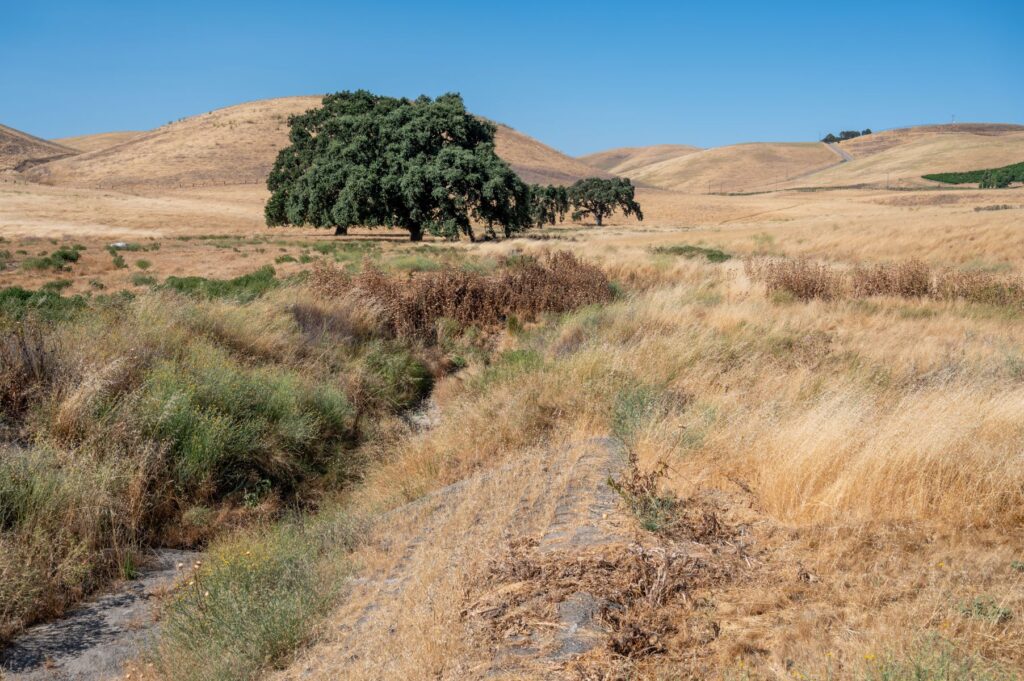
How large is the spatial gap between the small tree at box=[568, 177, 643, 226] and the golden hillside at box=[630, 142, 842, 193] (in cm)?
6314

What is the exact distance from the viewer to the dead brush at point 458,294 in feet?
41.8

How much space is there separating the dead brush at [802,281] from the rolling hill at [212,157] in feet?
235

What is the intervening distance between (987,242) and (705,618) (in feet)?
78.9

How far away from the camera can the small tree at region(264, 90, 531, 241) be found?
1204 inches

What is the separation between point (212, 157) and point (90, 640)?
92946mm

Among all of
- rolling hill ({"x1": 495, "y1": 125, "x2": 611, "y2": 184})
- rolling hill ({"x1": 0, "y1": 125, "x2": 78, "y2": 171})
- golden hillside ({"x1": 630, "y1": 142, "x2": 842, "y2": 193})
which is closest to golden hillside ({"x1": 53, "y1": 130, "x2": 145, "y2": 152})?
rolling hill ({"x1": 0, "y1": 125, "x2": 78, "y2": 171})

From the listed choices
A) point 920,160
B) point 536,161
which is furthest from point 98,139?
point 920,160

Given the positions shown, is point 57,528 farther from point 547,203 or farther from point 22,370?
point 547,203

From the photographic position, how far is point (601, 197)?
59031mm

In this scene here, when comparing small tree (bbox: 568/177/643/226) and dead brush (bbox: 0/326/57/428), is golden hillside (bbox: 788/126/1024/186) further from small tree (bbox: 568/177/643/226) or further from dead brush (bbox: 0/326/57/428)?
dead brush (bbox: 0/326/57/428)

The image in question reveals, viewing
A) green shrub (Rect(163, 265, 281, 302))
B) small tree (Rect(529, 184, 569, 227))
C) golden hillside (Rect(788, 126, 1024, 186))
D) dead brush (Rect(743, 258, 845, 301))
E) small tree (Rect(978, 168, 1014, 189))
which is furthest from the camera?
golden hillside (Rect(788, 126, 1024, 186))

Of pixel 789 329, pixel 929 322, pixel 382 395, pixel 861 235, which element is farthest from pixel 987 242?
pixel 382 395

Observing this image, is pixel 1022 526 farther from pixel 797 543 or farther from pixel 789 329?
pixel 789 329

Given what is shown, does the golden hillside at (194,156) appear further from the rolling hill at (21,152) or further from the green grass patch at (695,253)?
the green grass patch at (695,253)
